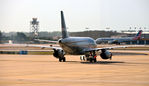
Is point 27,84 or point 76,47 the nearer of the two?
point 27,84

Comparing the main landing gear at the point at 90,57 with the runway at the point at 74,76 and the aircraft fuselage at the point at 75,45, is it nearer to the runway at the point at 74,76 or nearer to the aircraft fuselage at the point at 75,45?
the aircraft fuselage at the point at 75,45

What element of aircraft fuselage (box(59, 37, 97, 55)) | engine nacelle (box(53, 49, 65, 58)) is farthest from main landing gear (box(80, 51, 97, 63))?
engine nacelle (box(53, 49, 65, 58))

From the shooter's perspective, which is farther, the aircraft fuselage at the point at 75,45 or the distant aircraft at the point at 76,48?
the distant aircraft at the point at 76,48

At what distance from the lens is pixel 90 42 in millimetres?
64688

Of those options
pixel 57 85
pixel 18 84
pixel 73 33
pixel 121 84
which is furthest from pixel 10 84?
pixel 73 33

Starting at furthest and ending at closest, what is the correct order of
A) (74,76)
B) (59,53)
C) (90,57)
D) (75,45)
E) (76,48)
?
(59,53), (76,48), (75,45), (90,57), (74,76)

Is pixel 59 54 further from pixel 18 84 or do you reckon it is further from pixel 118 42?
pixel 118 42

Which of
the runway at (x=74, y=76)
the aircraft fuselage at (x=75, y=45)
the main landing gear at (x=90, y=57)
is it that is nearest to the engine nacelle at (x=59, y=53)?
the aircraft fuselage at (x=75, y=45)

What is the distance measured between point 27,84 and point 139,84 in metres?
7.23

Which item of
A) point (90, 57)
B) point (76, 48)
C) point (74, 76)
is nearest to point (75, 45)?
point (76, 48)

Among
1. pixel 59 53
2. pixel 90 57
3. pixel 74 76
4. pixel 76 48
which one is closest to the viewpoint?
pixel 74 76

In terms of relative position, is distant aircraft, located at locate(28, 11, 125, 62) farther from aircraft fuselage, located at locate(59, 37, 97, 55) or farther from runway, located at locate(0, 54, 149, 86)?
runway, located at locate(0, 54, 149, 86)

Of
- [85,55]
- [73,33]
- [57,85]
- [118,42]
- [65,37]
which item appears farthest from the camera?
[118,42]

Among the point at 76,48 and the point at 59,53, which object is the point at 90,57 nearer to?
the point at 76,48
